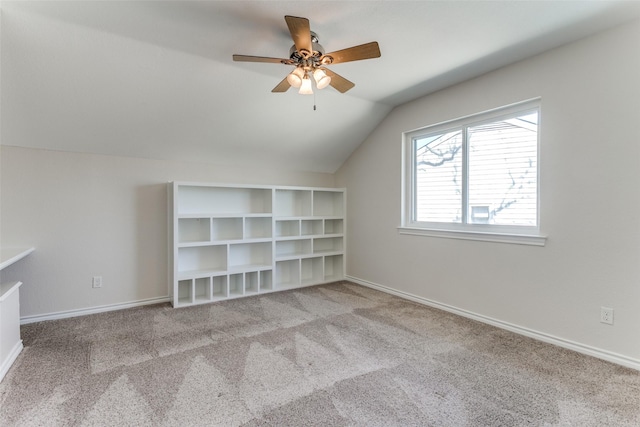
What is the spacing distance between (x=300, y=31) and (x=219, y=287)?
3.13 metres

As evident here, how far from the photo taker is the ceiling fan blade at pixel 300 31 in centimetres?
172

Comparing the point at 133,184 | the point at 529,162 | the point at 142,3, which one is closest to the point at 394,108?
the point at 529,162

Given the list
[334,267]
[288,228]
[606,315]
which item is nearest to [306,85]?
[288,228]

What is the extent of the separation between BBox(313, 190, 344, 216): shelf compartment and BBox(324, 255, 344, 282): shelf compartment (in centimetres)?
69

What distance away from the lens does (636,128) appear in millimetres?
2135

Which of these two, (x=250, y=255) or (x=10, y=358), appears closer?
(x=10, y=358)

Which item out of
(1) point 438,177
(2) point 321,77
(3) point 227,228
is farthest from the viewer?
(3) point 227,228

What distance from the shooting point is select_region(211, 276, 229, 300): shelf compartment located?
3783mm

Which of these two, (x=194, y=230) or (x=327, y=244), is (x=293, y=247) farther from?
(x=194, y=230)

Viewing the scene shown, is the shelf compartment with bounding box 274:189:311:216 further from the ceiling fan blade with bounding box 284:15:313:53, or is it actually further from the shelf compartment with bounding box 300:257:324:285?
the ceiling fan blade with bounding box 284:15:313:53

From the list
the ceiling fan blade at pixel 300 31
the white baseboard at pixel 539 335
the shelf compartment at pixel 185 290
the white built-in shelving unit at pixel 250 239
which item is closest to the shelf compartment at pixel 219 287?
the white built-in shelving unit at pixel 250 239

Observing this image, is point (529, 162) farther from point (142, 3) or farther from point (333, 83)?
point (142, 3)

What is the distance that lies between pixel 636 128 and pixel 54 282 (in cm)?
509

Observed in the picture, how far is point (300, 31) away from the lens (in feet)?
6.09
